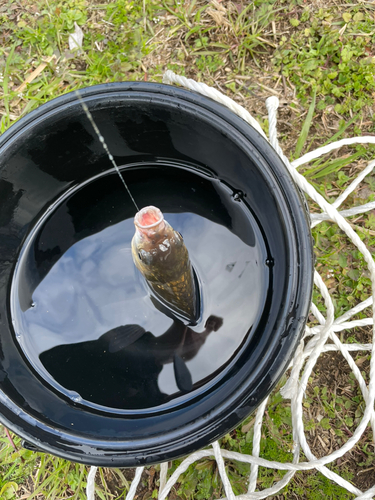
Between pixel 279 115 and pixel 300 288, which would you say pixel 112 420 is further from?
pixel 279 115

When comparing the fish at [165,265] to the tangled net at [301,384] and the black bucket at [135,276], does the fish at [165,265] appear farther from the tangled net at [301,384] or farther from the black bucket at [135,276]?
the tangled net at [301,384]

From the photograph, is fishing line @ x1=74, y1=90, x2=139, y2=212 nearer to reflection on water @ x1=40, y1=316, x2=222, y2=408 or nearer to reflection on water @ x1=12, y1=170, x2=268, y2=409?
reflection on water @ x1=12, y1=170, x2=268, y2=409

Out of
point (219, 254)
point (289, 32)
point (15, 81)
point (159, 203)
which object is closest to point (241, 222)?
point (219, 254)

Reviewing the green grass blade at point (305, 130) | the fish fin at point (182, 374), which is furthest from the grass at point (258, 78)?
the fish fin at point (182, 374)

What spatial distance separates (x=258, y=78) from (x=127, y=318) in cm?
114

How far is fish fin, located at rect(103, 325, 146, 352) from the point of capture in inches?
43.0

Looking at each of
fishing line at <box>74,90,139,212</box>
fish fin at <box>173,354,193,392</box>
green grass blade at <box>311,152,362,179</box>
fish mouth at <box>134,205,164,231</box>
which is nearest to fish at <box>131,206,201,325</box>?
fish mouth at <box>134,205,164,231</box>

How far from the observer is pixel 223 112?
34.5 inches

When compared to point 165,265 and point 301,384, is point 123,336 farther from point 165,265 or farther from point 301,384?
point 301,384

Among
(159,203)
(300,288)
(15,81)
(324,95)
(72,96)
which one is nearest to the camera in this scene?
(300,288)

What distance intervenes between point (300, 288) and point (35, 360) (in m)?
0.76

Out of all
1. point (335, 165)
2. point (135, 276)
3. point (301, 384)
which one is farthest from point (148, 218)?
point (335, 165)

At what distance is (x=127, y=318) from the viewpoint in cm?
112

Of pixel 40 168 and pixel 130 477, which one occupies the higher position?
pixel 40 168
